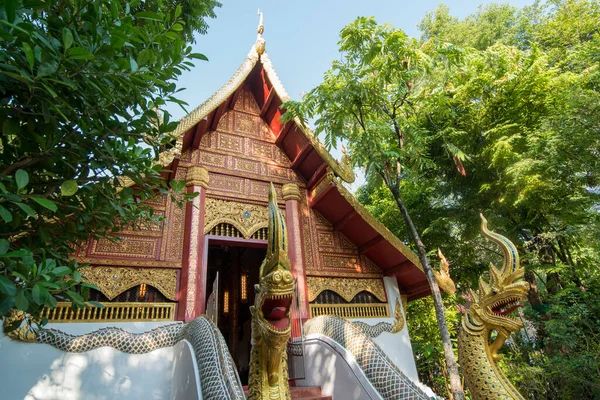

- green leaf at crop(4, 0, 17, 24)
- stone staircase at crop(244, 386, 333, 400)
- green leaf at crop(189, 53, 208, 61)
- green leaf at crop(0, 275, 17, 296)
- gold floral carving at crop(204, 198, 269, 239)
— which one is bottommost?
stone staircase at crop(244, 386, 333, 400)

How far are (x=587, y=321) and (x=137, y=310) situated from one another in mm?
7740

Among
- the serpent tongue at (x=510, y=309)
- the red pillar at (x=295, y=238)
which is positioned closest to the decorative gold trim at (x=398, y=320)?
the red pillar at (x=295, y=238)

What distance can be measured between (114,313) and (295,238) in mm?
2660

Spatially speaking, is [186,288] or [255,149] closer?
[186,288]

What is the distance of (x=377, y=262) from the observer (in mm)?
6184

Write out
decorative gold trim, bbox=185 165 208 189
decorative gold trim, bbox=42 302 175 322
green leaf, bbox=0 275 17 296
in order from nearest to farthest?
green leaf, bbox=0 275 17 296, decorative gold trim, bbox=42 302 175 322, decorative gold trim, bbox=185 165 208 189

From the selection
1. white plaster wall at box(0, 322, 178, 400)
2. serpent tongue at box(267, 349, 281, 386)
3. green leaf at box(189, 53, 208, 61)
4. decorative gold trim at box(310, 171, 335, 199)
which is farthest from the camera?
decorative gold trim at box(310, 171, 335, 199)

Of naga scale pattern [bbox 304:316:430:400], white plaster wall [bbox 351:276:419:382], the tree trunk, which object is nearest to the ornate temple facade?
white plaster wall [bbox 351:276:419:382]

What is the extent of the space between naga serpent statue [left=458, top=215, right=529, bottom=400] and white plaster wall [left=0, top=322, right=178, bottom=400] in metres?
3.15

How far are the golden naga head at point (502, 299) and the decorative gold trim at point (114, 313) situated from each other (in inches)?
136

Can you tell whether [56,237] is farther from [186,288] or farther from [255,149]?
Answer: [255,149]

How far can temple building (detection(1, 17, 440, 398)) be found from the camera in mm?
4367

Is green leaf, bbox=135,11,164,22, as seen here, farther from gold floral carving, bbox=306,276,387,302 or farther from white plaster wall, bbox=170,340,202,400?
gold floral carving, bbox=306,276,387,302

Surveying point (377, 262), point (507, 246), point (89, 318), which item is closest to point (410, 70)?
point (507, 246)
